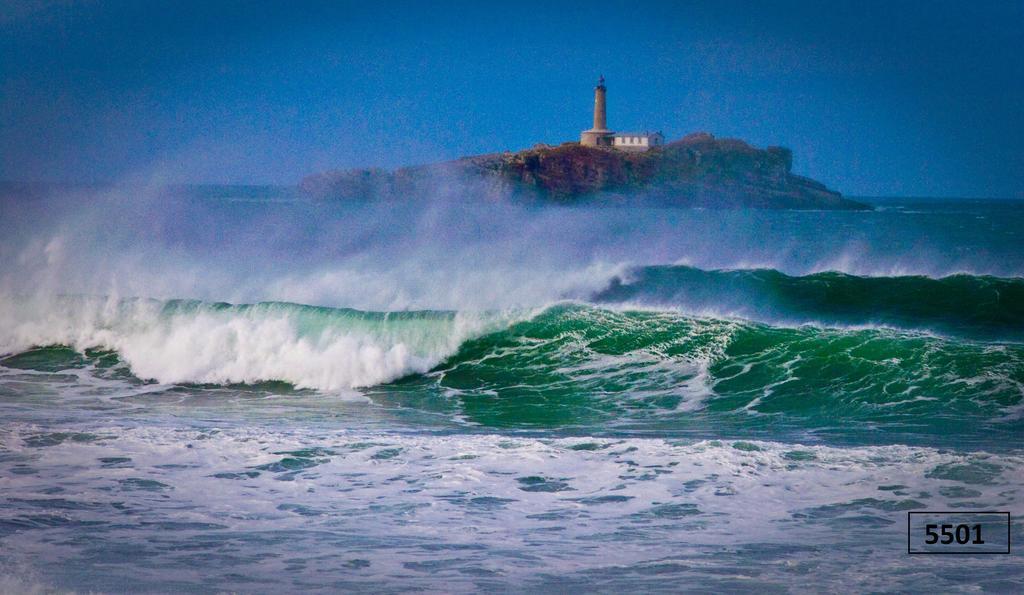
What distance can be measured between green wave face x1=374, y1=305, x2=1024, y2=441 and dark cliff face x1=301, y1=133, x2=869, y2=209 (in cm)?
2385

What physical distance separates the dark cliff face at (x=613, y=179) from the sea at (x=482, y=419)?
63.8 ft

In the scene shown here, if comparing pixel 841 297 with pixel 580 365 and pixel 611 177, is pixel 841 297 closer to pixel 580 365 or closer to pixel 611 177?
pixel 580 365

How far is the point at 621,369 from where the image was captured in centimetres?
997

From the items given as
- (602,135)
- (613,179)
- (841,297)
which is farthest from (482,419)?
(602,135)

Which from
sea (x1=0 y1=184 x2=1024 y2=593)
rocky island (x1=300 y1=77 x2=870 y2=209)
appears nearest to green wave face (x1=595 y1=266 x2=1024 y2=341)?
sea (x1=0 y1=184 x2=1024 y2=593)

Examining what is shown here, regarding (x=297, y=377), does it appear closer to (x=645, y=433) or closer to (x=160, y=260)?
(x=645, y=433)

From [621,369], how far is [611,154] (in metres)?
33.7

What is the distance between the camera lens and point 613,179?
4206 centimetres

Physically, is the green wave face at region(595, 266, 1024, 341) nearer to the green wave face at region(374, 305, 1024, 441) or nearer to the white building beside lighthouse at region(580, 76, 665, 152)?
the green wave face at region(374, 305, 1024, 441)

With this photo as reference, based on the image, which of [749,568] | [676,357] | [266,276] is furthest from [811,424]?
[266,276]

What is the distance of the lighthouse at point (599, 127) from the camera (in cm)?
4634

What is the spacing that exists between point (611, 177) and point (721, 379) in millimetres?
33503

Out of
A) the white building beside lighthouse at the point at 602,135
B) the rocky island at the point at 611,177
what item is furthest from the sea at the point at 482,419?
the white building beside lighthouse at the point at 602,135

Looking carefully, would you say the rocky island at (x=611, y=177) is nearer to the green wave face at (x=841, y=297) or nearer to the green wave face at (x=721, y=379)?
the green wave face at (x=841, y=297)
